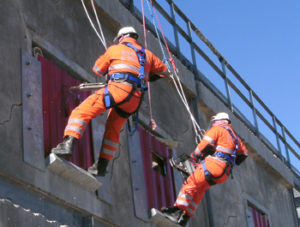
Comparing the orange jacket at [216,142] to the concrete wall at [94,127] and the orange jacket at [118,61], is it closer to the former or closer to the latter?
the concrete wall at [94,127]

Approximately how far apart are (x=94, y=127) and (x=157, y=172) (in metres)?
1.70

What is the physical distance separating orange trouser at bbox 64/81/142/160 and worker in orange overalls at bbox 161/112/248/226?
1.84m

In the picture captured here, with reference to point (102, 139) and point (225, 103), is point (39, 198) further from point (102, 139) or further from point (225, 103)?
point (225, 103)

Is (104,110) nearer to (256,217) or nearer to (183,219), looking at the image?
(183,219)

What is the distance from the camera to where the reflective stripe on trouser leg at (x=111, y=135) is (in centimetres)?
814

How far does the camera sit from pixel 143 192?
30.9ft

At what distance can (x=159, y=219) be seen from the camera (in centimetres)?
949

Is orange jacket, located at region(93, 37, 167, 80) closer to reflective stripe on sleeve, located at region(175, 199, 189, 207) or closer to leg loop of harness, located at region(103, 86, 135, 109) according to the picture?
leg loop of harness, located at region(103, 86, 135, 109)

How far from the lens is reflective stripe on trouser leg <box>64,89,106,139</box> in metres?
7.57

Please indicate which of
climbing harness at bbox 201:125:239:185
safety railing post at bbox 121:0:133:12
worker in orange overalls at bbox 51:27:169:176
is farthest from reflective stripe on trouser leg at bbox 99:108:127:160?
safety railing post at bbox 121:0:133:12

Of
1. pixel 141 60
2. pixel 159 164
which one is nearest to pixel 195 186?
pixel 159 164

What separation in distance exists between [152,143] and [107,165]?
200 cm

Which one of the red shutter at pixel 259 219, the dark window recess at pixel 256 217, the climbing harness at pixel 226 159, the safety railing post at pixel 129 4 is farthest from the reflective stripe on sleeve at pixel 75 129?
the red shutter at pixel 259 219

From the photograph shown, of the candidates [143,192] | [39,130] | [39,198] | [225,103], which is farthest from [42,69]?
[225,103]
